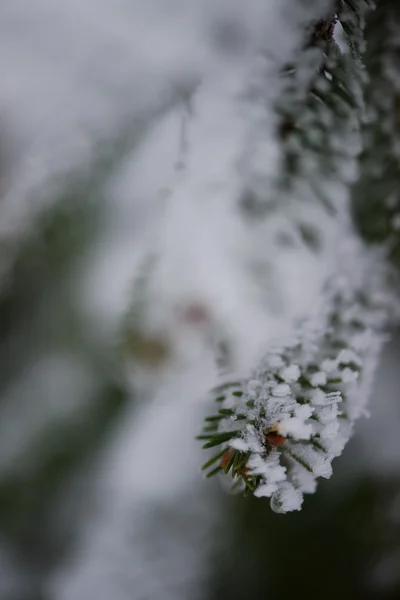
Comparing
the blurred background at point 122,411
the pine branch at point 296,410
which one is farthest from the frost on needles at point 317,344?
the blurred background at point 122,411

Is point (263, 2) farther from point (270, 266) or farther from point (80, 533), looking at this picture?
point (80, 533)

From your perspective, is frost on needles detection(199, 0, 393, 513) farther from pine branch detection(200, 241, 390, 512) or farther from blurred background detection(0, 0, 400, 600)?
blurred background detection(0, 0, 400, 600)

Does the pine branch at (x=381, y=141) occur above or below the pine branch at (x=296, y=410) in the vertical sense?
above

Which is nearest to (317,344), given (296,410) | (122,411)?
(296,410)

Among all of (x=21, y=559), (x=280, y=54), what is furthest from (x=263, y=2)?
(x=21, y=559)

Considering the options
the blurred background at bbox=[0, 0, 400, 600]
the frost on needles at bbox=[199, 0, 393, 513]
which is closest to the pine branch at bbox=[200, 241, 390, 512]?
the frost on needles at bbox=[199, 0, 393, 513]

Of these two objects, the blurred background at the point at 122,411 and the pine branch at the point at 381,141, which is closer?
the pine branch at the point at 381,141

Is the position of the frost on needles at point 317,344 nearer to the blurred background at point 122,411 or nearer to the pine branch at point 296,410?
the pine branch at point 296,410

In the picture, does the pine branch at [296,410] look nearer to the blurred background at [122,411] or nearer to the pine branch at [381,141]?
the pine branch at [381,141]
